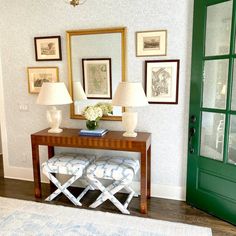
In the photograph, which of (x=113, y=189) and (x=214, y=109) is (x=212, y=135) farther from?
(x=113, y=189)

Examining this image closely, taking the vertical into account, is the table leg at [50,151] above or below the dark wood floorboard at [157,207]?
above

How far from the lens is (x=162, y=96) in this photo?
2.75 meters

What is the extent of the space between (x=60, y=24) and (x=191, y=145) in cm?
220

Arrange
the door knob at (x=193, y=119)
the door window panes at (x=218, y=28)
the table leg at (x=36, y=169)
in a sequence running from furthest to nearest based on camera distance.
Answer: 1. the table leg at (x=36, y=169)
2. the door knob at (x=193, y=119)
3. the door window panes at (x=218, y=28)

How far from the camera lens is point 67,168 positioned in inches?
104

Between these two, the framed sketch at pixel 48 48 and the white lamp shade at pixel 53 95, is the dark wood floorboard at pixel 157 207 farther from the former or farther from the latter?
the framed sketch at pixel 48 48

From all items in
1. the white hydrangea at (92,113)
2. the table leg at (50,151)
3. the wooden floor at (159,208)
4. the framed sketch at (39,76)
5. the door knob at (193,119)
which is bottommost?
the wooden floor at (159,208)

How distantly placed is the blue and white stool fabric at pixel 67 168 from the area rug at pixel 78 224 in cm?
17

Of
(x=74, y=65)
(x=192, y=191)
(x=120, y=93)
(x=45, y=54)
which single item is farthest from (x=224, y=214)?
(x=45, y=54)

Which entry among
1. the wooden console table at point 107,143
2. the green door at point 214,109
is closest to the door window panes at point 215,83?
the green door at point 214,109

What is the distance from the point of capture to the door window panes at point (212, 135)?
7.95 ft

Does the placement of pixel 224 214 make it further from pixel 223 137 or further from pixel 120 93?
pixel 120 93

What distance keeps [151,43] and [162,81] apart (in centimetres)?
46

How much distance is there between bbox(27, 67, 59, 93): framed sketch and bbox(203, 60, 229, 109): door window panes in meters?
1.87
